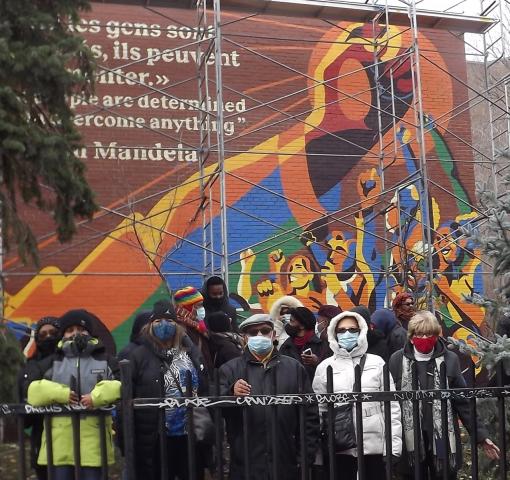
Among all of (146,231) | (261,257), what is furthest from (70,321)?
(261,257)

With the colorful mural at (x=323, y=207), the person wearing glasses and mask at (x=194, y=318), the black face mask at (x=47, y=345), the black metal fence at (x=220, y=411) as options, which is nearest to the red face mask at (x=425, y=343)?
the black metal fence at (x=220, y=411)

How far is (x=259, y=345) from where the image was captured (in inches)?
200

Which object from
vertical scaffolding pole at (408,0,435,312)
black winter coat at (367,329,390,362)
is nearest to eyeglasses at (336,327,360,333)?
black winter coat at (367,329,390,362)

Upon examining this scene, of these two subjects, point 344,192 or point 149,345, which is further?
point 344,192

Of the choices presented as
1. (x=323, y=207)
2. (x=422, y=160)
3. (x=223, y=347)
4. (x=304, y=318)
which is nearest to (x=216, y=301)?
(x=223, y=347)

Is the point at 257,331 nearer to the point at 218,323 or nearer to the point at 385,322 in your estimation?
the point at 218,323

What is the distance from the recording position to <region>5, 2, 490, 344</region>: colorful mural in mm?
11578

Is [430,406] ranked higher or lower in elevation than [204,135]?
lower

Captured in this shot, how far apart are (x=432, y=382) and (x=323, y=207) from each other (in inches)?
303

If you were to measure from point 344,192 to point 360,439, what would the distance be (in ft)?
28.8

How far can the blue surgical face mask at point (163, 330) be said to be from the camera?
5.33m

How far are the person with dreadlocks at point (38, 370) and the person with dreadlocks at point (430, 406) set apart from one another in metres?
2.38

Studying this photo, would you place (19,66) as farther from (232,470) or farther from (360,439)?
(360,439)

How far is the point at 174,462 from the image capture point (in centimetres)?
532
